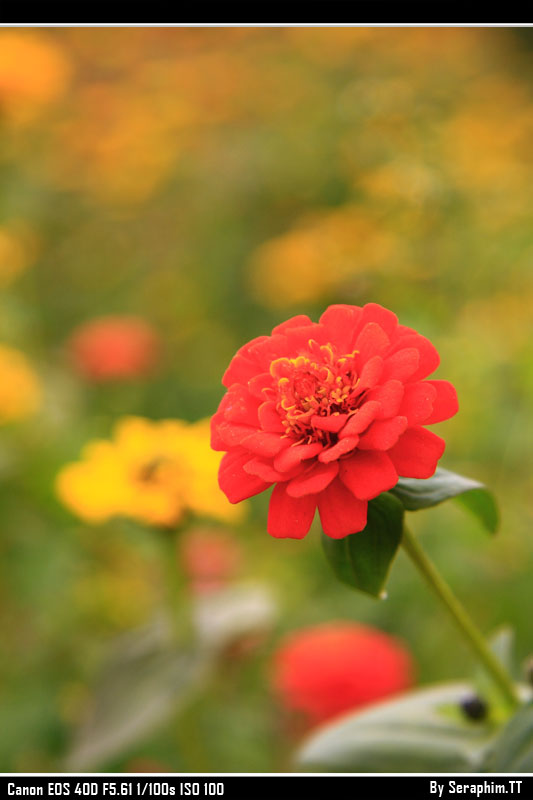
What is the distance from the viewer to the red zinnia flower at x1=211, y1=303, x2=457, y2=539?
1.29ft

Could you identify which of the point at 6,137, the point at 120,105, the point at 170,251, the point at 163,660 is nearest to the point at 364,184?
the point at 163,660

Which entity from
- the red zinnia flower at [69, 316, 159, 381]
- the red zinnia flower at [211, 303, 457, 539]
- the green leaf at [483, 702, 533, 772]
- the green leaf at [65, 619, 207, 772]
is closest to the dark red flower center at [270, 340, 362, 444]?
the red zinnia flower at [211, 303, 457, 539]

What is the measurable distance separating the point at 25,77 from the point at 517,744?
4.44ft

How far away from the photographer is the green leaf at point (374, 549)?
431 mm

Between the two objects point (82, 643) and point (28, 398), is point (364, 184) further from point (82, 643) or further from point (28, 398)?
point (82, 643)

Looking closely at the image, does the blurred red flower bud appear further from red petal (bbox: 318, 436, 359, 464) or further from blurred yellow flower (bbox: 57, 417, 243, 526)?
red petal (bbox: 318, 436, 359, 464)

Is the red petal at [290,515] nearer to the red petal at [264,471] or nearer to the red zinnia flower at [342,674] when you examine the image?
the red petal at [264,471]

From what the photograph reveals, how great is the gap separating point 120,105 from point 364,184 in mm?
1233

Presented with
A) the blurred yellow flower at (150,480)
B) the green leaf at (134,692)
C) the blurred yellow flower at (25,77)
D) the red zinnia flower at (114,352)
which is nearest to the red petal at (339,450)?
the blurred yellow flower at (150,480)

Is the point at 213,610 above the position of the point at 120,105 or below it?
below

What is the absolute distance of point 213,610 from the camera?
922mm

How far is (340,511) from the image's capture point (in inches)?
15.8

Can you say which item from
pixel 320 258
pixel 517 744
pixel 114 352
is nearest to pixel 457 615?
pixel 517 744

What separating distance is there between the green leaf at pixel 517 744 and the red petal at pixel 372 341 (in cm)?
23
